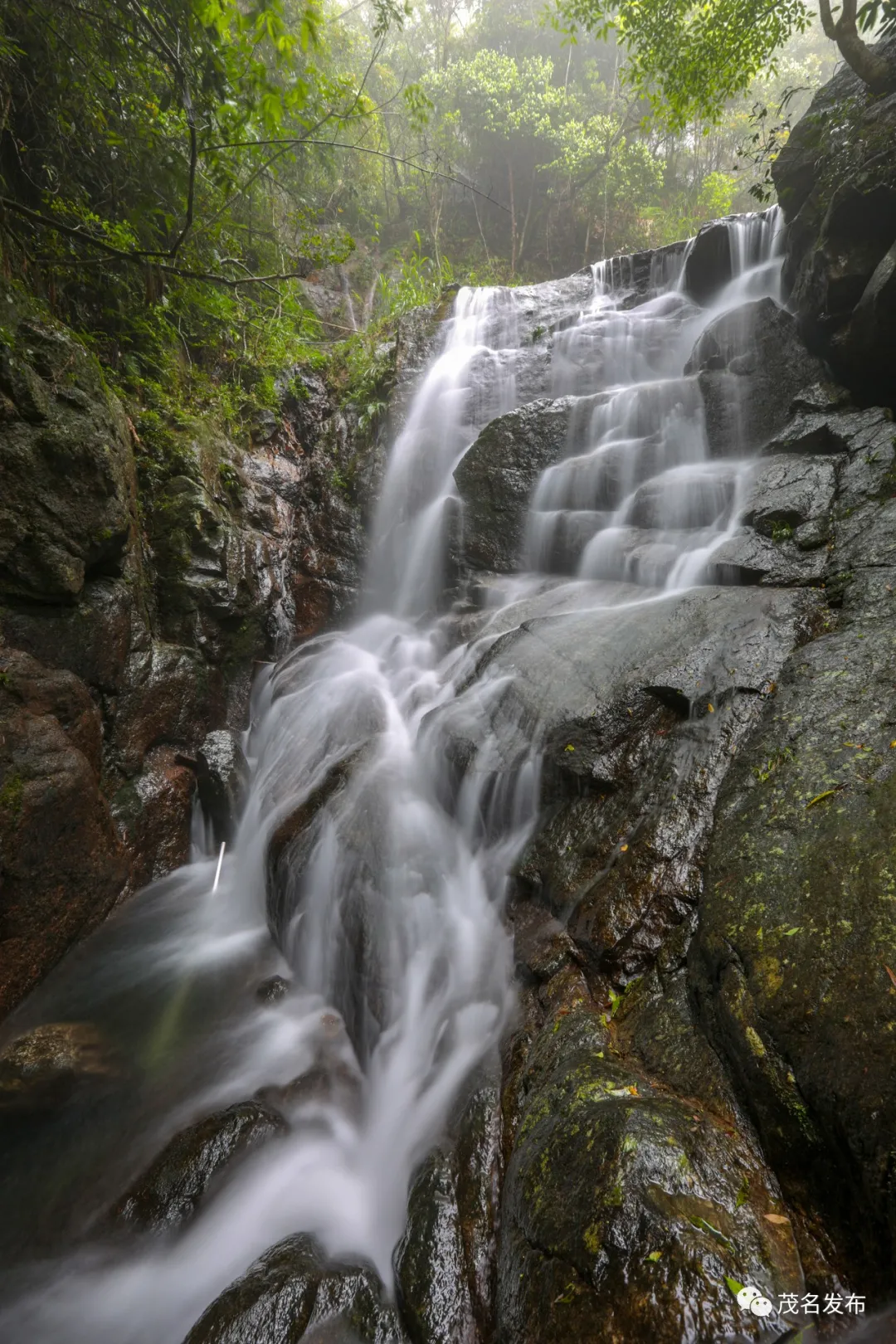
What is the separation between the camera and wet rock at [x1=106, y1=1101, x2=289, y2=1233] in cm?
272

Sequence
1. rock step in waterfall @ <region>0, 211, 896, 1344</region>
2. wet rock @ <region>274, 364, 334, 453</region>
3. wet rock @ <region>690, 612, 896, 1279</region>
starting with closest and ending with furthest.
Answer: wet rock @ <region>690, 612, 896, 1279</region> → rock step in waterfall @ <region>0, 211, 896, 1344</region> → wet rock @ <region>274, 364, 334, 453</region>

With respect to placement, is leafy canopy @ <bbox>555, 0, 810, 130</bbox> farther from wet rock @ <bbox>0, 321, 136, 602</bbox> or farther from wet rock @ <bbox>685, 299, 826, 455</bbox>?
wet rock @ <bbox>0, 321, 136, 602</bbox>

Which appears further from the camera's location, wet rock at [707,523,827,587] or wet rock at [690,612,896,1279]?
wet rock at [707,523,827,587]

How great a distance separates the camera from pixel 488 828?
13.3ft

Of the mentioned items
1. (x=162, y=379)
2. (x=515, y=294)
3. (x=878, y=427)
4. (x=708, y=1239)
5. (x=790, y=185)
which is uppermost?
(x=515, y=294)

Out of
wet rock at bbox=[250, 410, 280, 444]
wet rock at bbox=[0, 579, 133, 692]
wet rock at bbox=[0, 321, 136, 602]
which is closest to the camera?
wet rock at bbox=[0, 321, 136, 602]

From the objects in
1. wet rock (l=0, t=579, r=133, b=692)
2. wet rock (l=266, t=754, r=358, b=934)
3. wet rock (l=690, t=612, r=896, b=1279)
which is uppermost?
wet rock (l=0, t=579, r=133, b=692)

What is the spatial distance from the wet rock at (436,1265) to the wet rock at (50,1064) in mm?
2169

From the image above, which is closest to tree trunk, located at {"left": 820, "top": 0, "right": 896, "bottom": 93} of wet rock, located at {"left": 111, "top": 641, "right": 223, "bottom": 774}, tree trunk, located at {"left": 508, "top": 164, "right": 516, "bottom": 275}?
wet rock, located at {"left": 111, "top": 641, "right": 223, "bottom": 774}

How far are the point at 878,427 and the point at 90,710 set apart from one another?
7.31 m

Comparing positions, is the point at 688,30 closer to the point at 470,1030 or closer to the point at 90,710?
the point at 90,710

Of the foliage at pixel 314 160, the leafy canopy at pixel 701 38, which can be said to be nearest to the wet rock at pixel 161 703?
the foliage at pixel 314 160

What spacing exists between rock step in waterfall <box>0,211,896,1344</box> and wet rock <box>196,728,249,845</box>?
0.72 feet

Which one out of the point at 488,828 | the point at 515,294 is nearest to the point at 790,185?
the point at 515,294
